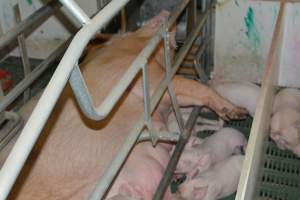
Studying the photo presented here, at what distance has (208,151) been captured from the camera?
2059 millimetres

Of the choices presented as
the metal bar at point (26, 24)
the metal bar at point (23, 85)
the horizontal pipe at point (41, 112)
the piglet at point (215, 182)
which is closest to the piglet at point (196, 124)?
the piglet at point (215, 182)

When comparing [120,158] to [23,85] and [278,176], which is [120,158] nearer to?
[23,85]

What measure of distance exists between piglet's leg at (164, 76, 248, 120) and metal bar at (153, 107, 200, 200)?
6 centimetres

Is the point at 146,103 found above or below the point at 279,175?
above

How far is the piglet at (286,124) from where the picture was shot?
2121mm

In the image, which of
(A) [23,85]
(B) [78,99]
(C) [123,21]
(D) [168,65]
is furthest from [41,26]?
→ (B) [78,99]

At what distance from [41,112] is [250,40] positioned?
6.27 feet

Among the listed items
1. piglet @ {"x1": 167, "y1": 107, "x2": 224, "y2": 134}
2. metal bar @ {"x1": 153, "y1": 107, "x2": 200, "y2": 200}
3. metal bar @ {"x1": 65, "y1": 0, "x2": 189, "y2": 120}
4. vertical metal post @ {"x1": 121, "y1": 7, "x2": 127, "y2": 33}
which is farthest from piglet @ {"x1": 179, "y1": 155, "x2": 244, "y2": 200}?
vertical metal post @ {"x1": 121, "y1": 7, "x2": 127, "y2": 33}

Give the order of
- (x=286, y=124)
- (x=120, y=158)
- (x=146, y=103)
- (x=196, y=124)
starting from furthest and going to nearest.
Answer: (x=196, y=124) < (x=286, y=124) < (x=146, y=103) < (x=120, y=158)

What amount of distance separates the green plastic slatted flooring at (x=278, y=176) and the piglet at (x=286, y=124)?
57mm

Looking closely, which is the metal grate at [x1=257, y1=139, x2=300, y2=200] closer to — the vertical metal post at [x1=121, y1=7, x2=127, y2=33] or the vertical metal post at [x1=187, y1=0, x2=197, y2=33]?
the vertical metal post at [x1=187, y1=0, x2=197, y2=33]

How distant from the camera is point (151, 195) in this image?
1808 mm

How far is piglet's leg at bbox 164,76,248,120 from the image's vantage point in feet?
6.88

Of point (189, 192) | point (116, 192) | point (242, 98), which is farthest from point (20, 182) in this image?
point (242, 98)
